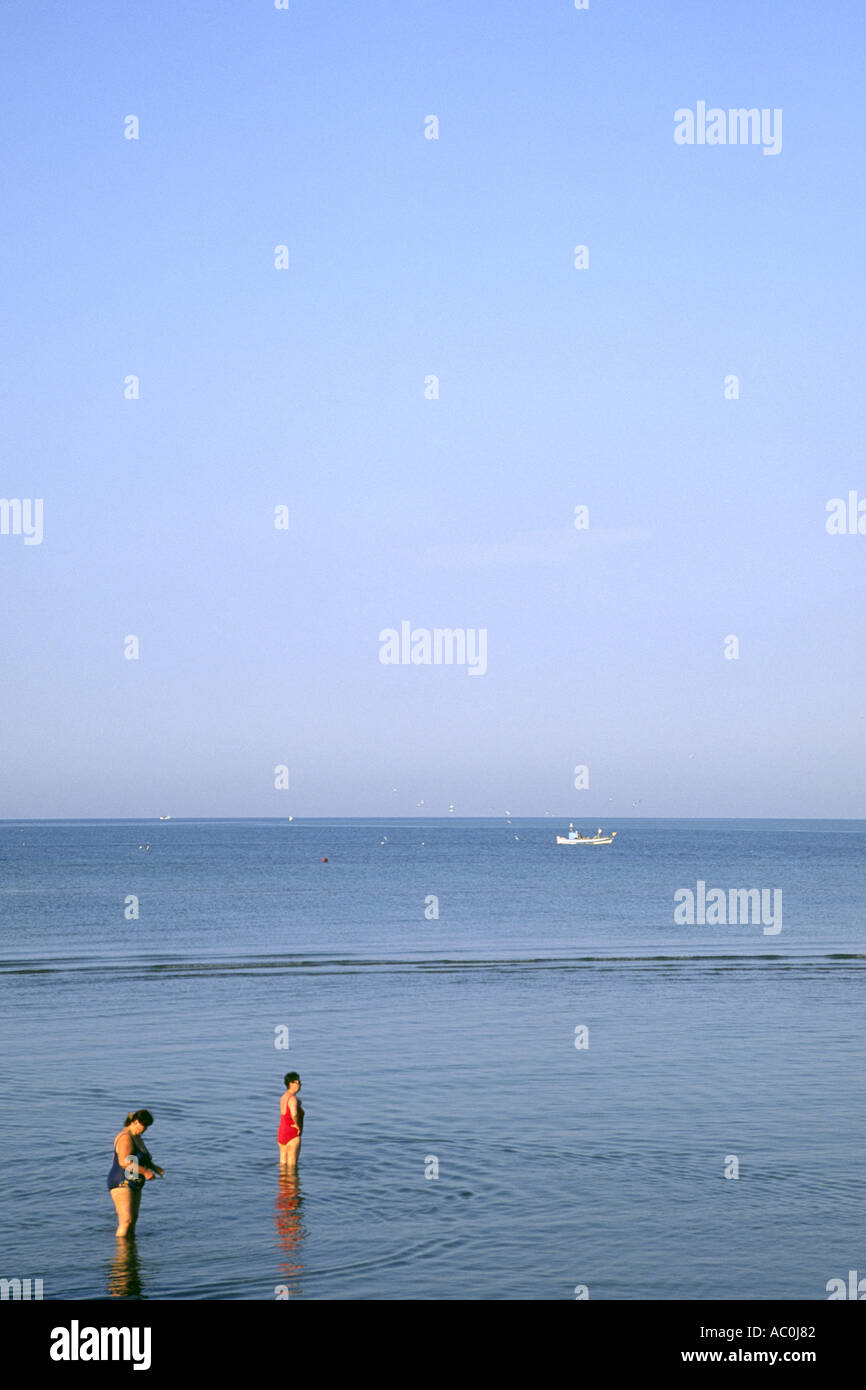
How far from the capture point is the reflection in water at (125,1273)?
18781mm

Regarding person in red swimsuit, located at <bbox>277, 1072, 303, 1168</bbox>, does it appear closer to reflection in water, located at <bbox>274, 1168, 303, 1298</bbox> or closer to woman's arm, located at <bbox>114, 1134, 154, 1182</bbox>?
reflection in water, located at <bbox>274, 1168, 303, 1298</bbox>

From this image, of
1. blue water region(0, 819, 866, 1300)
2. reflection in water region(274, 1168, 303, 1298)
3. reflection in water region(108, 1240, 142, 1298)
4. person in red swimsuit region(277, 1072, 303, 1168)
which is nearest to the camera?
reflection in water region(108, 1240, 142, 1298)

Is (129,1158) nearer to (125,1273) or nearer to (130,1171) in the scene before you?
(130,1171)

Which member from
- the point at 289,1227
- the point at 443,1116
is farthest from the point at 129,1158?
the point at 443,1116

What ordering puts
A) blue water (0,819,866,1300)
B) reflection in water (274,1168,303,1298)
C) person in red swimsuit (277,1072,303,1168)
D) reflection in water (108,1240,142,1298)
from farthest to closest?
person in red swimsuit (277,1072,303,1168), blue water (0,819,866,1300), reflection in water (274,1168,303,1298), reflection in water (108,1240,142,1298)

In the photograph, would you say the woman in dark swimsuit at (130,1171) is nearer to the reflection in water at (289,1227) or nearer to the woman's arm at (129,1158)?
the woman's arm at (129,1158)

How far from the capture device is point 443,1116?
97.1 feet

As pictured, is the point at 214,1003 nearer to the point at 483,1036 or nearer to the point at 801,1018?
the point at 483,1036

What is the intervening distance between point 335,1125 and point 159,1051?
10.9m

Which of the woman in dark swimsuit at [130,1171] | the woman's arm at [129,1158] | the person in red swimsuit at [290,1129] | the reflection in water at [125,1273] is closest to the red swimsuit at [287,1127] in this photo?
the person in red swimsuit at [290,1129]

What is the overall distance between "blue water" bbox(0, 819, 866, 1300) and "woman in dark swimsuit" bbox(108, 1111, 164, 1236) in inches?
18.8

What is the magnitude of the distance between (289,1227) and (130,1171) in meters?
2.73

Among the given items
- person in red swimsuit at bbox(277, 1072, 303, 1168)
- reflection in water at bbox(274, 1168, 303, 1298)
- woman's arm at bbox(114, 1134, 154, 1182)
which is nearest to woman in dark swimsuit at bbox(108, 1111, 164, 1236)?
woman's arm at bbox(114, 1134, 154, 1182)

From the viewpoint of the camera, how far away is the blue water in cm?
2016
